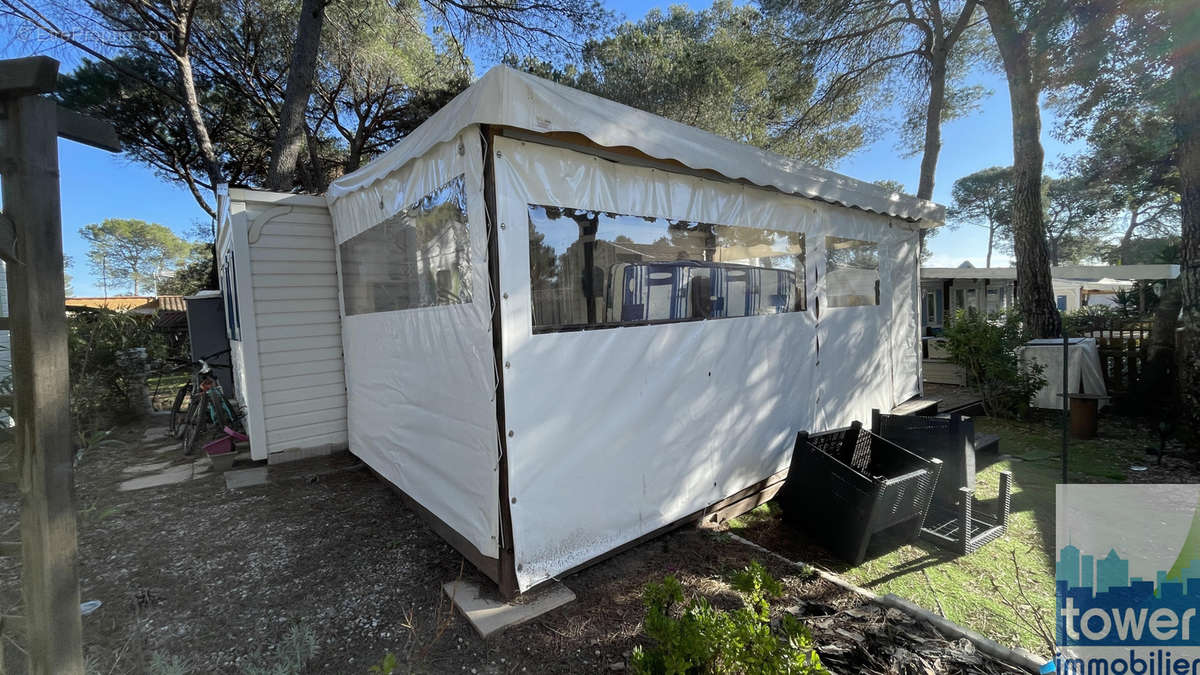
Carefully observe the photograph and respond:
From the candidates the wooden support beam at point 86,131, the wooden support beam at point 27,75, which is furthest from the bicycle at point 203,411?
the wooden support beam at point 27,75

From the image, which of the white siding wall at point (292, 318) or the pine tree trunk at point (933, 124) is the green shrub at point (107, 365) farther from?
the pine tree trunk at point (933, 124)

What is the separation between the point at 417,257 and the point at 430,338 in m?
0.54

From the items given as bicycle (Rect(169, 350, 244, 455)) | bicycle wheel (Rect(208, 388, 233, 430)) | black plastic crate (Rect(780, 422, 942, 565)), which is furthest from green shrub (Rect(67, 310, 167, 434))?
black plastic crate (Rect(780, 422, 942, 565))

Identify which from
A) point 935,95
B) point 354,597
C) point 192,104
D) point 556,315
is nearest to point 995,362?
point 935,95

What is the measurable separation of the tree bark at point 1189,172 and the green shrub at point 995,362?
116cm

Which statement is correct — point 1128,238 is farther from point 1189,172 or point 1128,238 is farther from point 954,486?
point 954,486

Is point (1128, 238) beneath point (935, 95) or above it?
beneath

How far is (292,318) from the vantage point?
4355 millimetres

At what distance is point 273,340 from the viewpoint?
429cm

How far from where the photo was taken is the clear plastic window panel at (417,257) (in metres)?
2.48

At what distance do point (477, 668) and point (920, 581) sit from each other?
224cm

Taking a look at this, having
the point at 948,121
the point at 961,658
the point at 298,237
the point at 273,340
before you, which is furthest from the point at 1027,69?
the point at 273,340

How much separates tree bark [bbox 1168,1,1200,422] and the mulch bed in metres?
4.91

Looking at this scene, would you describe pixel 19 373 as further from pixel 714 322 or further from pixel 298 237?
pixel 298 237
